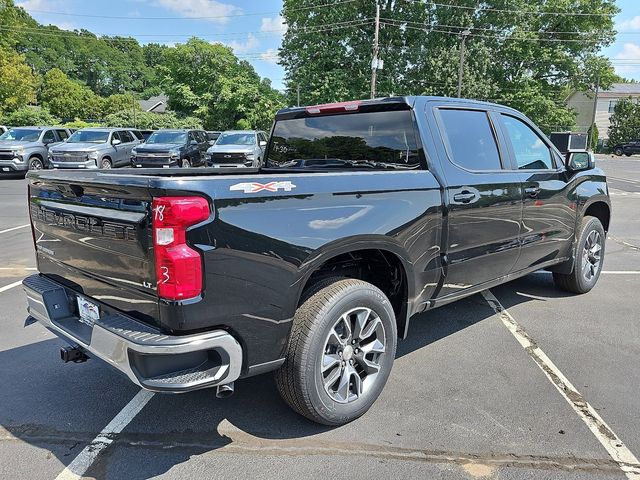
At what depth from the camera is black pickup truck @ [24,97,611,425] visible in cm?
232

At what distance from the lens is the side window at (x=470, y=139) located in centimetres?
373

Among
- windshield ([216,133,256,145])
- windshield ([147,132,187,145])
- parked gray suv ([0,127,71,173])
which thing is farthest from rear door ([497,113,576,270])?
parked gray suv ([0,127,71,173])

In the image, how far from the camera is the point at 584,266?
17.9ft

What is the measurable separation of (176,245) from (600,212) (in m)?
5.29

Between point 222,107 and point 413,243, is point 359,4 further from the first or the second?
point 413,243

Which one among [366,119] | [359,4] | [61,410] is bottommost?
[61,410]

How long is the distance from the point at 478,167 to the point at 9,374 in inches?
152

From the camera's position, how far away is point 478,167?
3.88 metres

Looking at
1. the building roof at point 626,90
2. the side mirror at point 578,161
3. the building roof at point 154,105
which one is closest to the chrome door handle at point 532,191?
the side mirror at point 578,161

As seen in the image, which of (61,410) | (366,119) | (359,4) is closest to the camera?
(61,410)

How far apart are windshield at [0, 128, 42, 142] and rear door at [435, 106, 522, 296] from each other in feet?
64.2

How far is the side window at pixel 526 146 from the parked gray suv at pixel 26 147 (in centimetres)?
1808

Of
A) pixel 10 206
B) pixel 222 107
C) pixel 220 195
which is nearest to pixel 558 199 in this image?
pixel 220 195

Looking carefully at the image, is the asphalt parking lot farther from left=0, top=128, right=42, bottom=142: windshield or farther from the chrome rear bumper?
left=0, top=128, right=42, bottom=142: windshield
